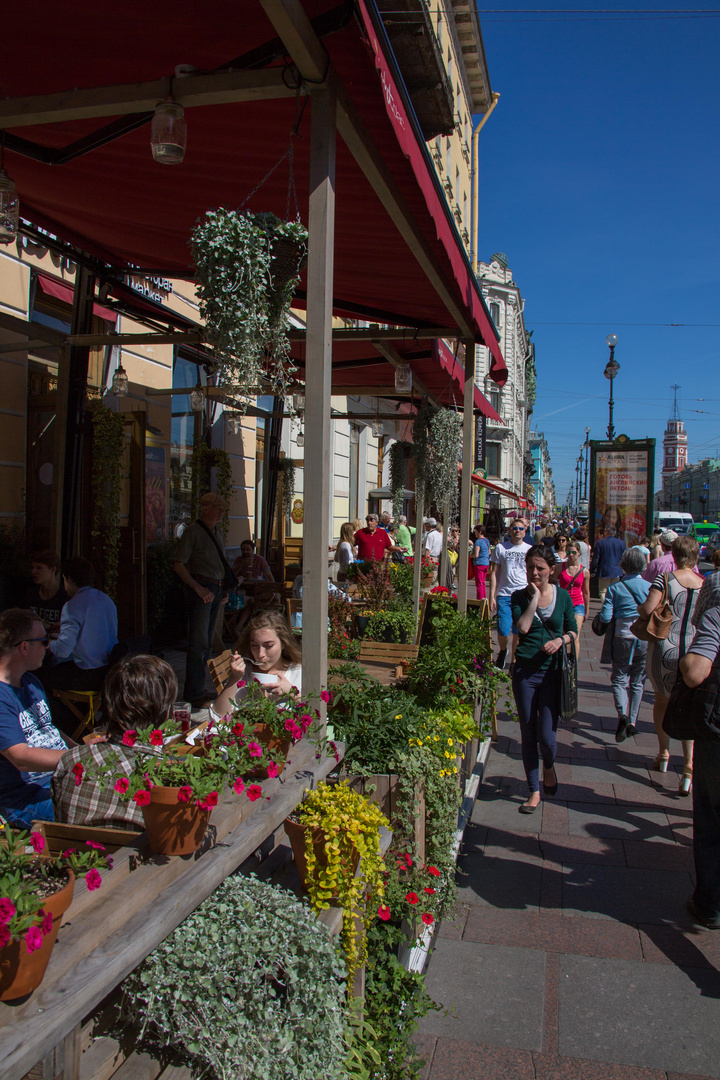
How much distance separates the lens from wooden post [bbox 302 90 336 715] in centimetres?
256

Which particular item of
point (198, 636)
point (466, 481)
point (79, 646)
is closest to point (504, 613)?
point (466, 481)

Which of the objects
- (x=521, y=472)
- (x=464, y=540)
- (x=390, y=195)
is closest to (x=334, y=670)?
(x=464, y=540)

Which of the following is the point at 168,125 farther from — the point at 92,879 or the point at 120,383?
the point at 120,383

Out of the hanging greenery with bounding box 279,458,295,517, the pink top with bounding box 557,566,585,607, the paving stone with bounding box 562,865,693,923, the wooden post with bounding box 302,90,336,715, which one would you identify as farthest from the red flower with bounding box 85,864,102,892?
the hanging greenery with bounding box 279,458,295,517

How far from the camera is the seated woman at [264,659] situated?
3490 millimetres

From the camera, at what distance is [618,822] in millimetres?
4805

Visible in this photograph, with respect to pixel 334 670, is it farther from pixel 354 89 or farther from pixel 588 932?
pixel 354 89

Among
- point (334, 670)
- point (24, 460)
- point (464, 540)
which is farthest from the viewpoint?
point (24, 460)

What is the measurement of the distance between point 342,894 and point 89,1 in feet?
10.3

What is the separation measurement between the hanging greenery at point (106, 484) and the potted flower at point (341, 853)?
5015 millimetres

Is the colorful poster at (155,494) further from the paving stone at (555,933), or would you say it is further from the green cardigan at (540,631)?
the paving stone at (555,933)

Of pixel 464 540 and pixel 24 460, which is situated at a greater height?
pixel 24 460

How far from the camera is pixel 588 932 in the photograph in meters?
3.56

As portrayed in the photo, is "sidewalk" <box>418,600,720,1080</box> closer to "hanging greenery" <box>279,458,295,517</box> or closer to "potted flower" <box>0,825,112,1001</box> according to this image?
"potted flower" <box>0,825,112,1001</box>
